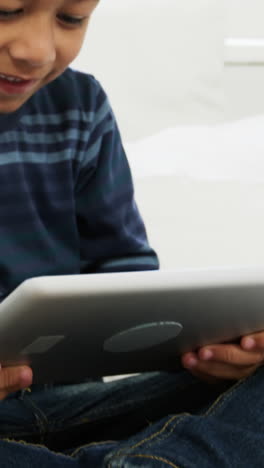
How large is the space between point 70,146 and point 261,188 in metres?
0.57

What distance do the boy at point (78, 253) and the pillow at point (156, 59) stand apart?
1.22 feet

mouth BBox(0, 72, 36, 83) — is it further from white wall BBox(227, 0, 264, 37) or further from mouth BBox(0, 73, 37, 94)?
white wall BBox(227, 0, 264, 37)

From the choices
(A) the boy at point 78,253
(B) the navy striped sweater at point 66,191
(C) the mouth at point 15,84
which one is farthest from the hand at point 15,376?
(C) the mouth at point 15,84

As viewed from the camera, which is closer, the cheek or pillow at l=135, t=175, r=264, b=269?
the cheek

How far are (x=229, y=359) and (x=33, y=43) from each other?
0.39 metres

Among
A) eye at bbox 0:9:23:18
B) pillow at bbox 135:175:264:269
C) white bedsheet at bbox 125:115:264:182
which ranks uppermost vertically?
eye at bbox 0:9:23:18

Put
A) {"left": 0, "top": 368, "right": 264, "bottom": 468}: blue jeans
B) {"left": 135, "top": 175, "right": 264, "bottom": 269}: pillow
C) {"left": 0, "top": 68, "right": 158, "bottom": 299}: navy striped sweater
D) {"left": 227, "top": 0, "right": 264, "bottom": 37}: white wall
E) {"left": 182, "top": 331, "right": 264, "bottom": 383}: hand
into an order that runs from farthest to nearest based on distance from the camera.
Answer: {"left": 227, "top": 0, "right": 264, "bottom": 37}: white wall
{"left": 135, "top": 175, "right": 264, "bottom": 269}: pillow
{"left": 0, "top": 68, "right": 158, "bottom": 299}: navy striped sweater
{"left": 182, "top": 331, "right": 264, "bottom": 383}: hand
{"left": 0, "top": 368, "right": 264, "bottom": 468}: blue jeans

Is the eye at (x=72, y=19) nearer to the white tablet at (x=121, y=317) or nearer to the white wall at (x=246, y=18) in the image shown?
the white tablet at (x=121, y=317)

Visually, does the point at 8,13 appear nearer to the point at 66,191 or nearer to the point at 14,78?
the point at 14,78

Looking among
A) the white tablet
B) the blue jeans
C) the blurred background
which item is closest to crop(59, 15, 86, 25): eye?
the white tablet

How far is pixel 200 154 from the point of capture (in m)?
1.47

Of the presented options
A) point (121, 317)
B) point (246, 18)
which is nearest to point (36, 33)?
point (121, 317)

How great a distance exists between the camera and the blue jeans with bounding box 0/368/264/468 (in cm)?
71

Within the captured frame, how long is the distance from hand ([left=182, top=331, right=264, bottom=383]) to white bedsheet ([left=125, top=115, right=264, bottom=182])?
610mm
